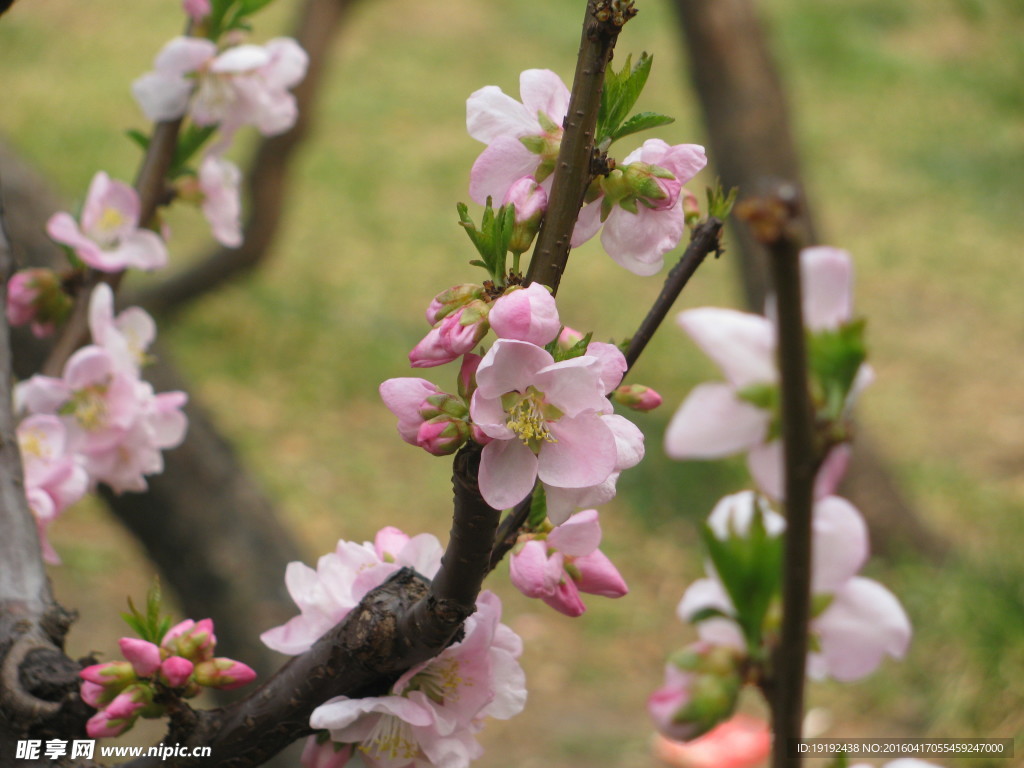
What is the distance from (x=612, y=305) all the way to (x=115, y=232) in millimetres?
2551

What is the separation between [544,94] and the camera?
326 mm

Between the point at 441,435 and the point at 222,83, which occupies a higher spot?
the point at 222,83

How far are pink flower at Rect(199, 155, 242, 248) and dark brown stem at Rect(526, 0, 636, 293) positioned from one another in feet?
1.25

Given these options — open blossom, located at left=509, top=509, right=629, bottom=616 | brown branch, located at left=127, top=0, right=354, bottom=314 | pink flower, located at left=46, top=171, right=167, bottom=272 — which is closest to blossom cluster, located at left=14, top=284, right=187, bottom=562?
pink flower, located at left=46, top=171, right=167, bottom=272

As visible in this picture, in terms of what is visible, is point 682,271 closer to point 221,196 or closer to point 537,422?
point 537,422

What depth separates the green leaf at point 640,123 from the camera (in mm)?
300

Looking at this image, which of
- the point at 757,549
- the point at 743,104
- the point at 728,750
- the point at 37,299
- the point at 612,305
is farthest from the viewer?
the point at 612,305

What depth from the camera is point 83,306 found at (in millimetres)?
598

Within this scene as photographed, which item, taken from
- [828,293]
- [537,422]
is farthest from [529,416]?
[828,293]

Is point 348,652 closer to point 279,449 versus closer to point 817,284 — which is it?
point 817,284

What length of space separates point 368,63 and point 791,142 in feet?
10.1

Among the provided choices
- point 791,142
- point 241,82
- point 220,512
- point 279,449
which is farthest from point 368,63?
point 241,82

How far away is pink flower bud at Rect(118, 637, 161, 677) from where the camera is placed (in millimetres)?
336

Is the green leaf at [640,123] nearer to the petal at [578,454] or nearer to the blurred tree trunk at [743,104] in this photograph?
the petal at [578,454]
